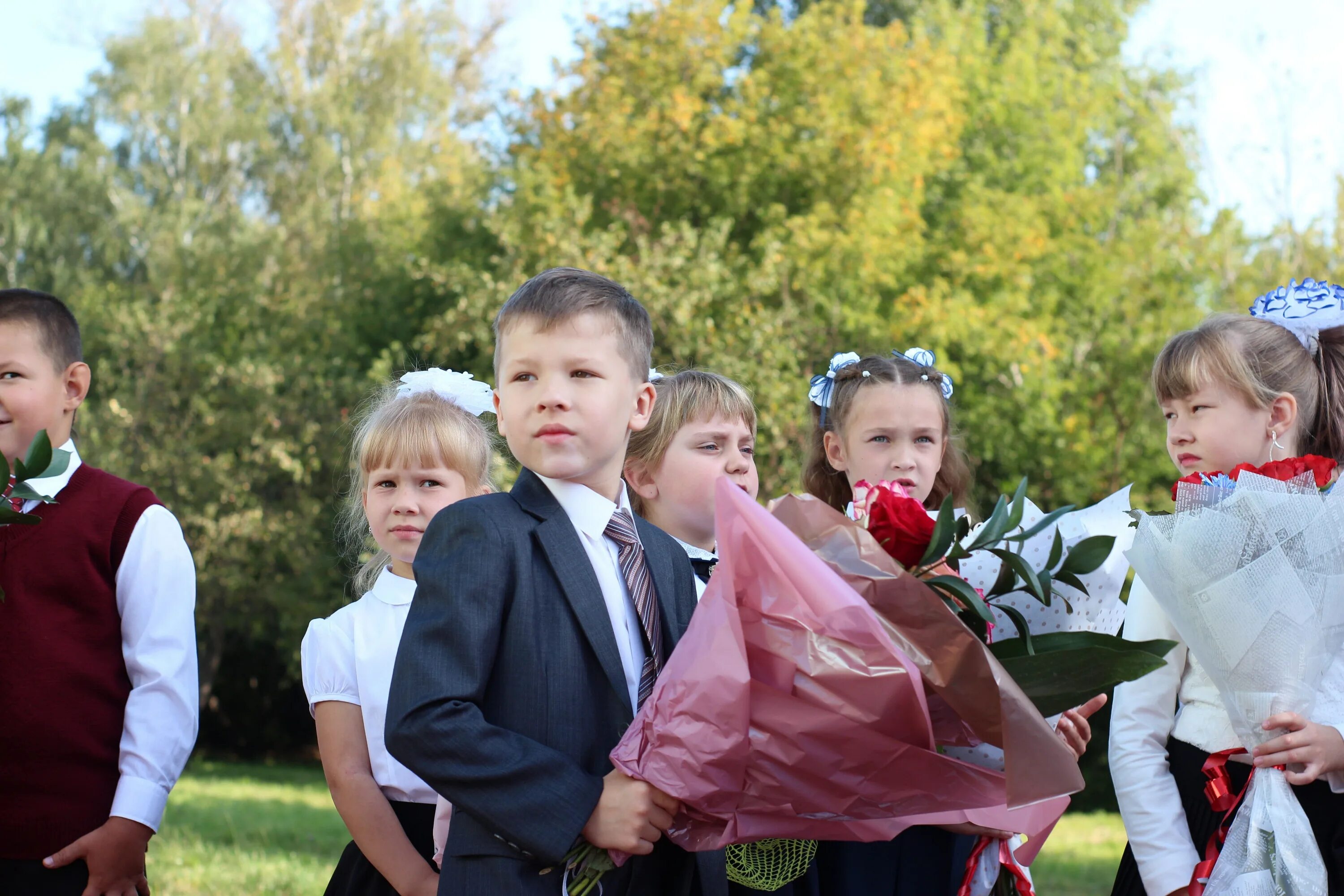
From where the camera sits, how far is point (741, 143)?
15.1 metres

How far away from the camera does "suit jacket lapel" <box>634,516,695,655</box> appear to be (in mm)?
2406

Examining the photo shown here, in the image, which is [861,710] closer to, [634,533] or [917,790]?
[917,790]

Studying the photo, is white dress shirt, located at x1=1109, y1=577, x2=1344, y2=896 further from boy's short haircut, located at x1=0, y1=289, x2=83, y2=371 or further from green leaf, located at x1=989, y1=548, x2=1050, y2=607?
boy's short haircut, located at x1=0, y1=289, x2=83, y2=371

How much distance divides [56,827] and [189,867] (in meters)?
5.35

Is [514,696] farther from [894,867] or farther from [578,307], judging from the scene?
[894,867]

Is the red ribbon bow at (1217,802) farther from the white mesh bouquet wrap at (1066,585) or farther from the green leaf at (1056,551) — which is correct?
the green leaf at (1056,551)

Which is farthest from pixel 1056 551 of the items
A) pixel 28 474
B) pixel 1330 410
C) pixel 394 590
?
pixel 28 474

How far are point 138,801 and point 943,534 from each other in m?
2.07

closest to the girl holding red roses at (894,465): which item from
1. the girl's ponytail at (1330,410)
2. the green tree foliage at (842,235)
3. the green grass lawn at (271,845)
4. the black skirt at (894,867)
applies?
the black skirt at (894,867)

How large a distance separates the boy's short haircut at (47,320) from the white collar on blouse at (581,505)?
1659 mm

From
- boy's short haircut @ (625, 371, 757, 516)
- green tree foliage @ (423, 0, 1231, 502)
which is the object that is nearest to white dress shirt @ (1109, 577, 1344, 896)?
boy's short haircut @ (625, 371, 757, 516)

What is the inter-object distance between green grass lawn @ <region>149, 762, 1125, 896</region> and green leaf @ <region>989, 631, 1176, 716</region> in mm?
5921

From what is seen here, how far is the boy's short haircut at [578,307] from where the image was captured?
2377 mm

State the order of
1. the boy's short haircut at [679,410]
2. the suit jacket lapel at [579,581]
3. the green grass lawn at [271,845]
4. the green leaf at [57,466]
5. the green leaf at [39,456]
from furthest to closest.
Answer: the green grass lawn at [271,845] → the boy's short haircut at [679,410] → the green leaf at [57,466] → the green leaf at [39,456] → the suit jacket lapel at [579,581]
